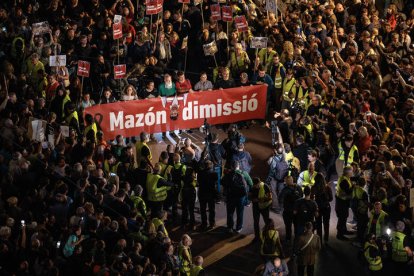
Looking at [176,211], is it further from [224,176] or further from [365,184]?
[365,184]

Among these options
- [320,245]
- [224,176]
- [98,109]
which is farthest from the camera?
[98,109]

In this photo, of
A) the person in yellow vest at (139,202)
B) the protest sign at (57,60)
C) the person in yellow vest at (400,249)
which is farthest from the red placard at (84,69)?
the person in yellow vest at (400,249)

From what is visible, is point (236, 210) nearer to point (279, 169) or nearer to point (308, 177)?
point (279, 169)

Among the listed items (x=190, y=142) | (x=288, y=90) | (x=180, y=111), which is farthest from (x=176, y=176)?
(x=288, y=90)

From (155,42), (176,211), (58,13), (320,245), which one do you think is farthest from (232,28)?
(320,245)

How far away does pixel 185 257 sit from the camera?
19.2m

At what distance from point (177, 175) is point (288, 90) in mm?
5353

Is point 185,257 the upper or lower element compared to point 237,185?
lower

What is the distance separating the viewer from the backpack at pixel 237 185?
845 inches

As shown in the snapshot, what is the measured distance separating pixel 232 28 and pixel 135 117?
16.4 feet

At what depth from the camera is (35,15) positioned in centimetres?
2700

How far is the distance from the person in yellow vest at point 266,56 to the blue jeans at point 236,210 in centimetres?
626

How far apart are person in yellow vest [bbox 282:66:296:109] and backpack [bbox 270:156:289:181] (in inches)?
141

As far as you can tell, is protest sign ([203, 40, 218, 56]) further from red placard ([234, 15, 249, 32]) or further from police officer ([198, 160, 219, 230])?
police officer ([198, 160, 219, 230])
